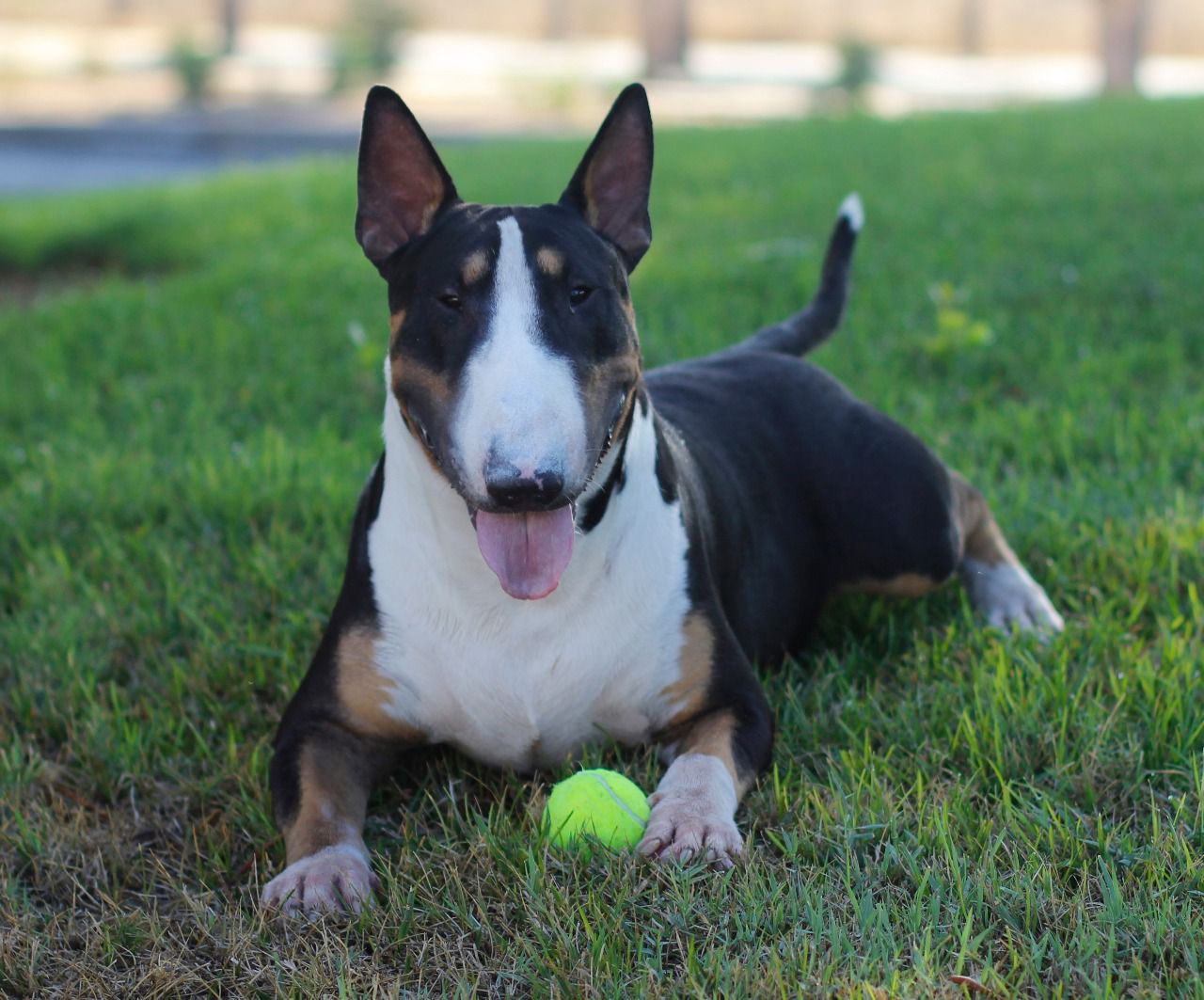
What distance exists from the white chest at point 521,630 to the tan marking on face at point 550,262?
386 millimetres

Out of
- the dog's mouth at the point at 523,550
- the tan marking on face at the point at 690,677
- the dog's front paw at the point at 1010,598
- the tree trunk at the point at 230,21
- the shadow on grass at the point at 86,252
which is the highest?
the tree trunk at the point at 230,21

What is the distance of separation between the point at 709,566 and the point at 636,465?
33 cm

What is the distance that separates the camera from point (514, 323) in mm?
2516

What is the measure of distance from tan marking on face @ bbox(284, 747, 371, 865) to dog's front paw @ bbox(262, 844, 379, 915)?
1.6 inches

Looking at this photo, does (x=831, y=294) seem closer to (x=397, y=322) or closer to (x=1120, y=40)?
(x=397, y=322)

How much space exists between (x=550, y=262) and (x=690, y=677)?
837mm

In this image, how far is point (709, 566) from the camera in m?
3.09

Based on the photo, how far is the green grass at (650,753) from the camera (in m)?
2.25

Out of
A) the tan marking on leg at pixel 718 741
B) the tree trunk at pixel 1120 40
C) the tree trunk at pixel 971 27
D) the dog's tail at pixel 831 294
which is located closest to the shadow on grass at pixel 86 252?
the dog's tail at pixel 831 294

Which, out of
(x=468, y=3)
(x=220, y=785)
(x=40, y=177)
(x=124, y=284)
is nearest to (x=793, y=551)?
(x=220, y=785)

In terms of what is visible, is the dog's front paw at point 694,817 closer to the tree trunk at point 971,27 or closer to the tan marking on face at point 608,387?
the tan marking on face at point 608,387

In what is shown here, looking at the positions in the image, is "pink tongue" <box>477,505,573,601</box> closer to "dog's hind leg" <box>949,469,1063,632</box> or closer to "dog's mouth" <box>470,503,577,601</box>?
"dog's mouth" <box>470,503,577,601</box>

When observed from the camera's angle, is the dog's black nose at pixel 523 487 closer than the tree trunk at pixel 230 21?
Yes

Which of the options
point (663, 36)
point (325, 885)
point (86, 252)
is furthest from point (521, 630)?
point (663, 36)
